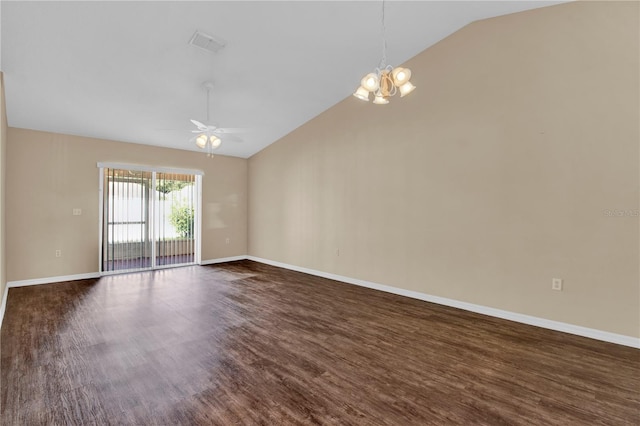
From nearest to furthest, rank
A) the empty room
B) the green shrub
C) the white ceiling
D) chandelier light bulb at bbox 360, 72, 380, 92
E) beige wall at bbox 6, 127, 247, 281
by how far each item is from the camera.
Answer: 1. the empty room
2. chandelier light bulb at bbox 360, 72, 380, 92
3. the white ceiling
4. beige wall at bbox 6, 127, 247, 281
5. the green shrub

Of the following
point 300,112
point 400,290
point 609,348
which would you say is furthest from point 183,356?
point 300,112

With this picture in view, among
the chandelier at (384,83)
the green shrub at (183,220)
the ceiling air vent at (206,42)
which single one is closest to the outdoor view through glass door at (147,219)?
the green shrub at (183,220)

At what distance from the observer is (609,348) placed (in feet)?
10.0

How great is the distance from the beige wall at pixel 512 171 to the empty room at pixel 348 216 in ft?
0.08

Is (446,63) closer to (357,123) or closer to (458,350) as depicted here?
(357,123)

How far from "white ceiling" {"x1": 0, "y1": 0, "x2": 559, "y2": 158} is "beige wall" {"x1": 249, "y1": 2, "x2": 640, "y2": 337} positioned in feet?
1.67

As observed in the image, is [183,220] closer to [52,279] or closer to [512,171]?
[52,279]

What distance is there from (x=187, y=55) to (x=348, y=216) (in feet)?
11.5

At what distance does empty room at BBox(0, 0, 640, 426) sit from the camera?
233 cm

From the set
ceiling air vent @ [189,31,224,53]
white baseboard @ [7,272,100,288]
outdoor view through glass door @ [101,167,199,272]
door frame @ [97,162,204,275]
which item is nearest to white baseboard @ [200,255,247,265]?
door frame @ [97,162,204,275]

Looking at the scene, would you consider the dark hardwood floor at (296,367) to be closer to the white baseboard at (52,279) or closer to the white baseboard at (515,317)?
the white baseboard at (515,317)

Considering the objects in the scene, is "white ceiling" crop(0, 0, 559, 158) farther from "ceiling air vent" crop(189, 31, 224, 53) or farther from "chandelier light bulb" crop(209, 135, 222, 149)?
"chandelier light bulb" crop(209, 135, 222, 149)

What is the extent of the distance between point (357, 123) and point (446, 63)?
1688 mm

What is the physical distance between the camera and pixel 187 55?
3742mm
